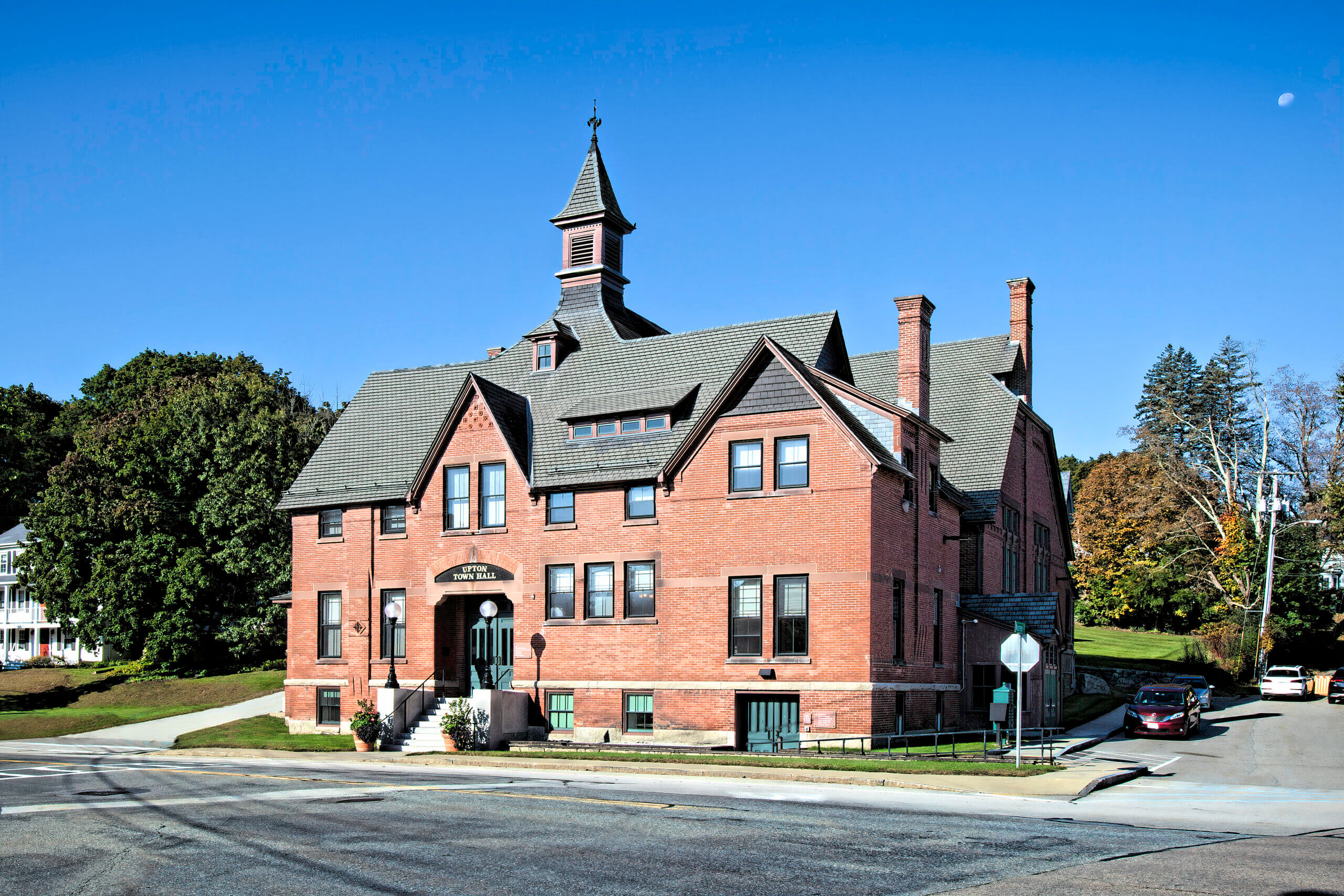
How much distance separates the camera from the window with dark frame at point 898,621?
31.4m

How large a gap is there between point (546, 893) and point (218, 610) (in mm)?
47467

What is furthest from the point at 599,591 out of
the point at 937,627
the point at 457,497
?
the point at 937,627

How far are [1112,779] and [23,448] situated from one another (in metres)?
87.0

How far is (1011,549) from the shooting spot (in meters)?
42.1

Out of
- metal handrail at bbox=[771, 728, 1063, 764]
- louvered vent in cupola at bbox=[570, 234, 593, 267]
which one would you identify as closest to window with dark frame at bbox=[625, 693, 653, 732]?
metal handrail at bbox=[771, 728, 1063, 764]

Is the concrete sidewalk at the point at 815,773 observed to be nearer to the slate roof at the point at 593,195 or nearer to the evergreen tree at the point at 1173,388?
the slate roof at the point at 593,195

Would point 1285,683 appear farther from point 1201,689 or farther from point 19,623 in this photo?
point 19,623

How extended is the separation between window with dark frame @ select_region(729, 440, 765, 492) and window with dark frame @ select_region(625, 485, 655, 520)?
2642mm

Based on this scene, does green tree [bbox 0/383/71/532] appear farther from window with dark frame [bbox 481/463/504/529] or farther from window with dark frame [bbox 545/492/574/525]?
window with dark frame [bbox 545/492/574/525]

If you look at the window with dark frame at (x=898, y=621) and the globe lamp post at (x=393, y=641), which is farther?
the globe lamp post at (x=393, y=641)

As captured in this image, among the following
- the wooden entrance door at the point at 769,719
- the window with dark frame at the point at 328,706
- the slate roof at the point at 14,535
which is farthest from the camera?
the slate roof at the point at 14,535

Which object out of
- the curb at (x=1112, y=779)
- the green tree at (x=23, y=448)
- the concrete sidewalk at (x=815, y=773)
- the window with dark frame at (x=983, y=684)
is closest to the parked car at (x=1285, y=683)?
the window with dark frame at (x=983, y=684)

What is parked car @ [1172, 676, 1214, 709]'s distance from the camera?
47875 mm

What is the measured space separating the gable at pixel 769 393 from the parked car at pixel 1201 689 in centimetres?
2322
